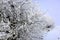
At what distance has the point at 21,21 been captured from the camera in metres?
2.49

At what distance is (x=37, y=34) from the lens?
8.82ft

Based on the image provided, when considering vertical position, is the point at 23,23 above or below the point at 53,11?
below

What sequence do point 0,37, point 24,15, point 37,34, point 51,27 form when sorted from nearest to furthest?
1. point 0,37
2. point 24,15
3. point 37,34
4. point 51,27

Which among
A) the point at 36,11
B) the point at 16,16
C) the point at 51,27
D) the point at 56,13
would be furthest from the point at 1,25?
the point at 56,13

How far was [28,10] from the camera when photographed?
2.58 metres

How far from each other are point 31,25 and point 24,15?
8.1 inches

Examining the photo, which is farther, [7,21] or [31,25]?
[31,25]

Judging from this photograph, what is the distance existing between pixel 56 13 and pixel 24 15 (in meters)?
1.02

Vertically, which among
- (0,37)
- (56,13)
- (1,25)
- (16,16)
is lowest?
(0,37)

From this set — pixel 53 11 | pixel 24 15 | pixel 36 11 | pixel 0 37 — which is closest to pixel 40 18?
pixel 36 11

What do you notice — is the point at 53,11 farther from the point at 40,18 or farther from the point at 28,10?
the point at 28,10

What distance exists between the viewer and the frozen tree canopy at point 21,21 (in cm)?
233

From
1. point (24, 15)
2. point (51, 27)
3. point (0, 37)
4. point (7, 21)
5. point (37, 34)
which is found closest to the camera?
point (0, 37)

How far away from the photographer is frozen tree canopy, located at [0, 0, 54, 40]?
2.33m
